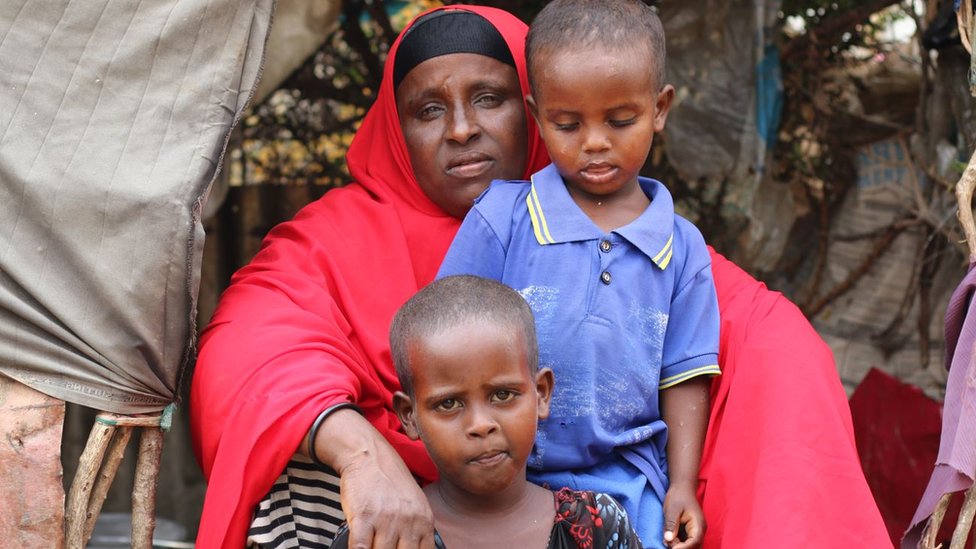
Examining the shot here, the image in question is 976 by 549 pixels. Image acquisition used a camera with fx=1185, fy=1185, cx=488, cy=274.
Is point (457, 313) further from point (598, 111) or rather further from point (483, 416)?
point (598, 111)

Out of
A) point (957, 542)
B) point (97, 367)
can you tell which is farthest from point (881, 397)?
point (97, 367)

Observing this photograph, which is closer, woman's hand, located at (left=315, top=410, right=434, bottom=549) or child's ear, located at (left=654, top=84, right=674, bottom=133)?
woman's hand, located at (left=315, top=410, right=434, bottom=549)

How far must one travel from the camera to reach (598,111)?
2.46 m

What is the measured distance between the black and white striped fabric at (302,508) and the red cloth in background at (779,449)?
80 centimetres

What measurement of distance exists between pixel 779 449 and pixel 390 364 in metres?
0.90

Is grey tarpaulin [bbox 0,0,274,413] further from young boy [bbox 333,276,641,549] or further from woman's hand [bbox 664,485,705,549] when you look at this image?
woman's hand [bbox 664,485,705,549]

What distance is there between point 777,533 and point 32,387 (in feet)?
5.09

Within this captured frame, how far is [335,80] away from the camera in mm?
4824

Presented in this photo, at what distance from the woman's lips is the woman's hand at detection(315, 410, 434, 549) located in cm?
83

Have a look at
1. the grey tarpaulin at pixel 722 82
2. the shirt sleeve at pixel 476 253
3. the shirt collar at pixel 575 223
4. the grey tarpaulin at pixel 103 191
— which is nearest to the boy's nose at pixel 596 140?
the shirt collar at pixel 575 223

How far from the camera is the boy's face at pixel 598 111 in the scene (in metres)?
2.44

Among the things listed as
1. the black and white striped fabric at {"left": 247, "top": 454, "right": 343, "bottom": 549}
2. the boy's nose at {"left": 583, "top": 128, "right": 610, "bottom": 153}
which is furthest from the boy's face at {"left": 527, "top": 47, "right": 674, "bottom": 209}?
the black and white striped fabric at {"left": 247, "top": 454, "right": 343, "bottom": 549}

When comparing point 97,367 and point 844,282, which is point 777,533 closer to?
point 97,367

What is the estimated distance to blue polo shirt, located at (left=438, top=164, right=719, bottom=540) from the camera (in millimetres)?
2482
